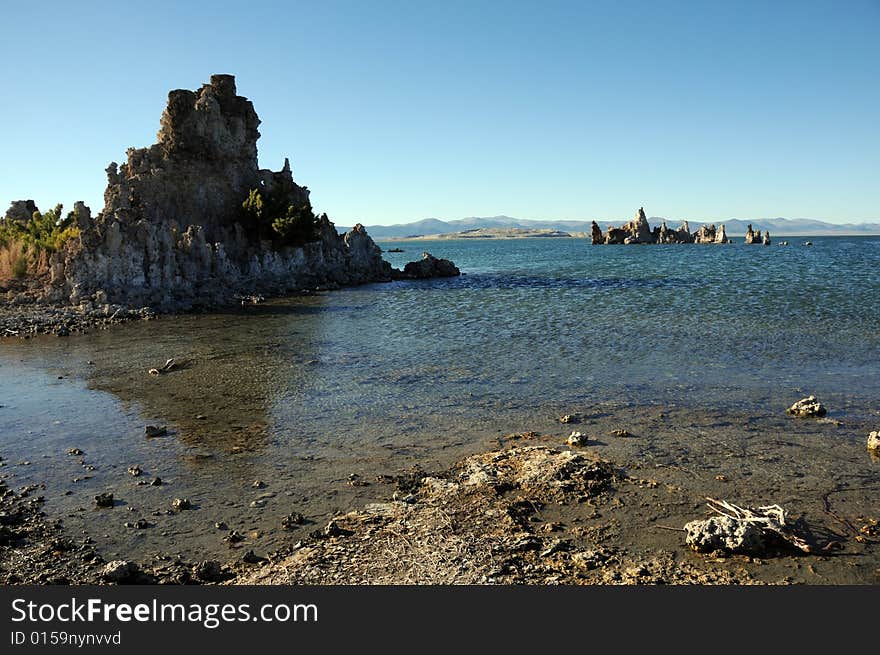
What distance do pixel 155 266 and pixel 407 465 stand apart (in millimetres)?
33336

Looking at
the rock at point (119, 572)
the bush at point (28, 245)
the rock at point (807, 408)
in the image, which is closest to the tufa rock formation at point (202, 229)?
the bush at point (28, 245)

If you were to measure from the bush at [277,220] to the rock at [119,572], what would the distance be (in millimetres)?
45510

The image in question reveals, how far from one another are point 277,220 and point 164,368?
32.5 meters

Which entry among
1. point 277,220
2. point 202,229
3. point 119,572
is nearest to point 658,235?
point 277,220

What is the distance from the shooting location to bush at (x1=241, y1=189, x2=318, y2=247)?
51.1 m

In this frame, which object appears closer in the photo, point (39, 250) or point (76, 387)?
point (76, 387)

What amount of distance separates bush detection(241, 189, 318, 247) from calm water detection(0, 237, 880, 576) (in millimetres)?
19002

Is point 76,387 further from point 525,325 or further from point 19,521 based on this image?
point 525,325

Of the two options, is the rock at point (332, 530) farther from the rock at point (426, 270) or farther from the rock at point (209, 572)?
the rock at point (426, 270)

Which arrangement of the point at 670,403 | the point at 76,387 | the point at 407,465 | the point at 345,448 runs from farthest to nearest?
the point at 76,387 < the point at 670,403 < the point at 345,448 < the point at 407,465

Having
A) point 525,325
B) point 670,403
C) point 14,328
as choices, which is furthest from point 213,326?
point 670,403

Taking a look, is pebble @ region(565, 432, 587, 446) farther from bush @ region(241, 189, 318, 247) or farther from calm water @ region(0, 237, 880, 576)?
bush @ region(241, 189, 318, 247)

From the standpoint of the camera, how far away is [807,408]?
13648 millimetres

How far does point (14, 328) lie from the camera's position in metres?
28.7
